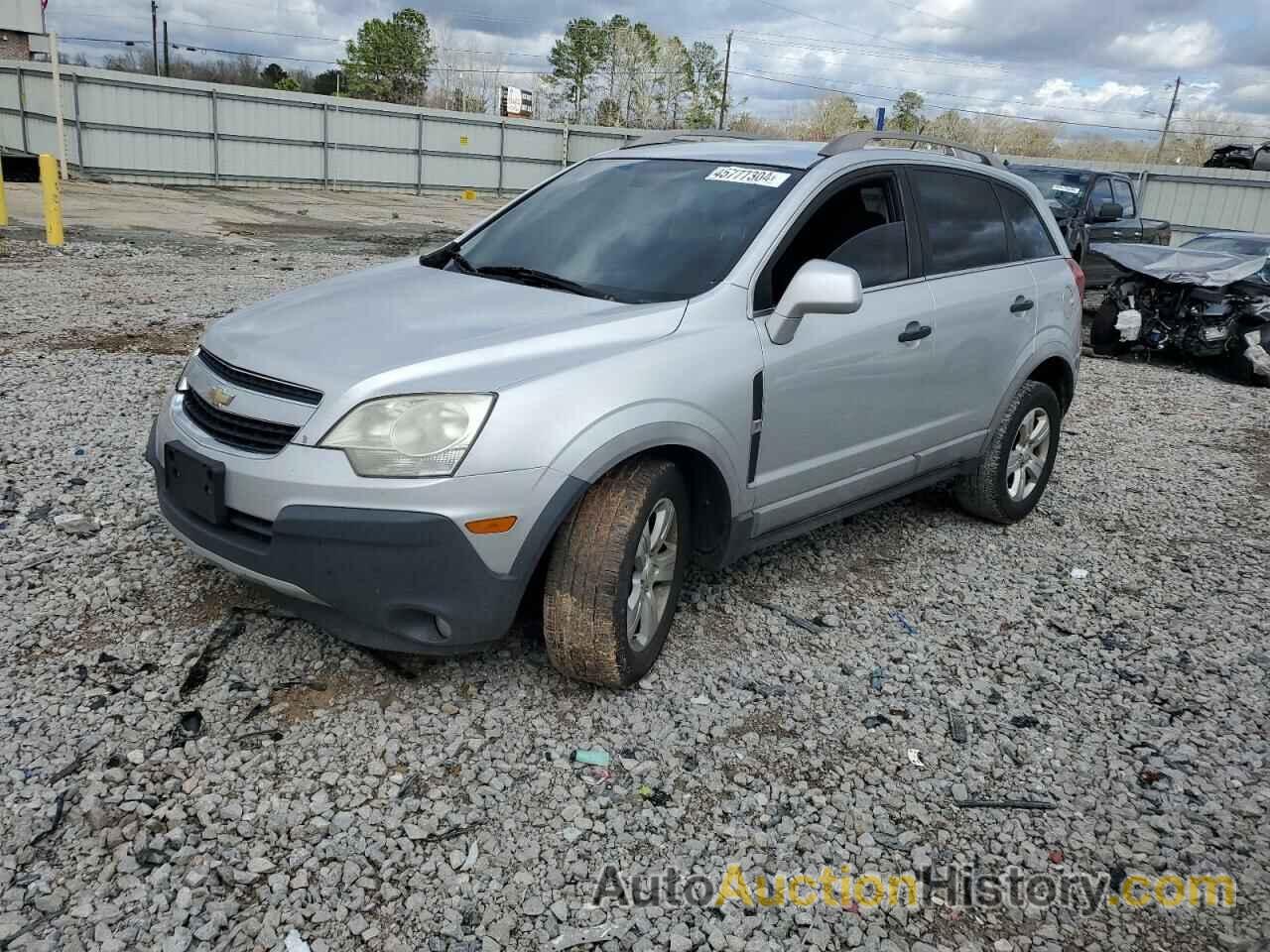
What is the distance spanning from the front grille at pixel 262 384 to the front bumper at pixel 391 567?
0.24 meters

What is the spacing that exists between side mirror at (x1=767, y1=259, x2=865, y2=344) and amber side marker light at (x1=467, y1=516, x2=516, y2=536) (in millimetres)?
1225

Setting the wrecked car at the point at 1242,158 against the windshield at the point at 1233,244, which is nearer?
the windshield at the point at 1233,244

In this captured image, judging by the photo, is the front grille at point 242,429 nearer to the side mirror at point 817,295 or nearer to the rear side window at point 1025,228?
the side mirror at point 817,295

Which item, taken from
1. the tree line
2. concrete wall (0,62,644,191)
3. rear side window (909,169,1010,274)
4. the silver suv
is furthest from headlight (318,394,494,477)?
the tree line

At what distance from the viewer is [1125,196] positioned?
1483 cm

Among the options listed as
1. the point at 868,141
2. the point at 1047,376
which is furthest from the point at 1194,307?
the point at 868,141

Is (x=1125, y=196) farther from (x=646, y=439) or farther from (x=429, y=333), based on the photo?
(x=429, y=333)

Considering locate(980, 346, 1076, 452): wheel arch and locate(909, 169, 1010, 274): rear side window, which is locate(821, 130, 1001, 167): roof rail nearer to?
locate(909, 169, 1010, 274): rear side window

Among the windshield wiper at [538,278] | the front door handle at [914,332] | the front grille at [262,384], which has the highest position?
the windshield wiper at [538,278]

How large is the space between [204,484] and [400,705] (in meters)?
0.91

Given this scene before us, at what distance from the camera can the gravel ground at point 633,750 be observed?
2471 millimetres

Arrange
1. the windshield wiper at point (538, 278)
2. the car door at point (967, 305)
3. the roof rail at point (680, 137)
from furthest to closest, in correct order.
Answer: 1. the roof rail at point (680, 137)
2. the car door at point (967, 305)
3. the windshield wiper at point (538, 278)

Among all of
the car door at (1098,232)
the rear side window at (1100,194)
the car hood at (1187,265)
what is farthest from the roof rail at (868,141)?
the rear side window at (1100,194)

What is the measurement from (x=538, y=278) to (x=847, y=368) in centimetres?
122
